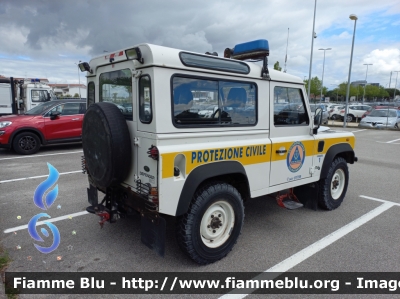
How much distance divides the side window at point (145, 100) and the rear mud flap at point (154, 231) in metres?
0.97

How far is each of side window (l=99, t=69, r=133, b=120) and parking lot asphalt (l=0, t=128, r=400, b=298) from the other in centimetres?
163

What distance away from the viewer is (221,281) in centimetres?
296

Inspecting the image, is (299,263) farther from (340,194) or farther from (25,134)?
(25,134)

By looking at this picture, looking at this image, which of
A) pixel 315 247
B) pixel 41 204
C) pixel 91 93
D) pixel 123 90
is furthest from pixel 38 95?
pixel 315 247

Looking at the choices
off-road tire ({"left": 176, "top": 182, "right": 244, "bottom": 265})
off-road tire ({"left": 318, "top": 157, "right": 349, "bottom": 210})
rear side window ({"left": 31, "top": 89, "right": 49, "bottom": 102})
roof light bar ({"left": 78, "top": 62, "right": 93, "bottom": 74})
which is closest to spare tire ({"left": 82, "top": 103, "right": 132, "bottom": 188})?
off-road tire ({"left": 176, "top": 182, "right": 244, "bottom": 265})

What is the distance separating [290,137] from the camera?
3990 mm

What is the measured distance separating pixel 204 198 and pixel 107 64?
6.45 feet

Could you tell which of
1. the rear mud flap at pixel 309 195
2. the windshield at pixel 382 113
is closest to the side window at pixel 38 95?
the rear mud flap at pixel 309 195

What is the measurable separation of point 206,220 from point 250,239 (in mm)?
935

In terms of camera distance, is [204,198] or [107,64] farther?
[107,64]

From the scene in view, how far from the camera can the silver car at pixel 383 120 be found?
18406mm

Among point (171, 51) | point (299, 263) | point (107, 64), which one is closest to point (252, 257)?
point (299, 263)

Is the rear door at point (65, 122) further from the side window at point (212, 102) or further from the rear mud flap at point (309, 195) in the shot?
the side window at point (212, 102)

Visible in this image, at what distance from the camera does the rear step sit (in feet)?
13.5
